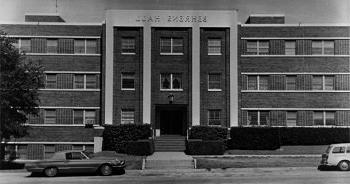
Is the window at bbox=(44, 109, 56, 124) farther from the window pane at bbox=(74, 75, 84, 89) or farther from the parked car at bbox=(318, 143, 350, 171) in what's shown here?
the parked car at bbox=(318, 143, 350, 171)

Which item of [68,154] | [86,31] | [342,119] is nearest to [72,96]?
[86,31]

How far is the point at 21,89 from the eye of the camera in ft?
109

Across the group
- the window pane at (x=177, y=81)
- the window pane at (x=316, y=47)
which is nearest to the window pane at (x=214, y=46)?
the window pane at (x=177, y=81)

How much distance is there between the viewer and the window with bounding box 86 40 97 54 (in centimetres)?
4478

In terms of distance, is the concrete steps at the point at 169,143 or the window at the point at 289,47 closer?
the concrete steps at the point at 169,143

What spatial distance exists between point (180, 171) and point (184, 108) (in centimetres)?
1627

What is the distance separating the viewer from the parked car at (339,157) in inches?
1080

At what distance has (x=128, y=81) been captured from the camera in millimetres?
44000

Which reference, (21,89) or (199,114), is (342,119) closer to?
(199,114)

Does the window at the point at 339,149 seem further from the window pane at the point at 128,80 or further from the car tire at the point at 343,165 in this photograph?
the window pane at the point at 128,80

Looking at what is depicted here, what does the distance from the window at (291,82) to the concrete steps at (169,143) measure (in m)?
9.14

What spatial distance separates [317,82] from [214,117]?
859cm

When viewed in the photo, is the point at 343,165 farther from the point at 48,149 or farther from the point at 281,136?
the point at 48,149

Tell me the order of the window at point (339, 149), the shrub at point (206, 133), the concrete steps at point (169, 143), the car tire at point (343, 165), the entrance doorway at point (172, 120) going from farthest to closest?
the entrance doorway at point (172, 120)
the shrub at point (206, 133)
the concrete steps at point (169, 143)
the window at point (339, 149)
the car tire at point (343, 165)
